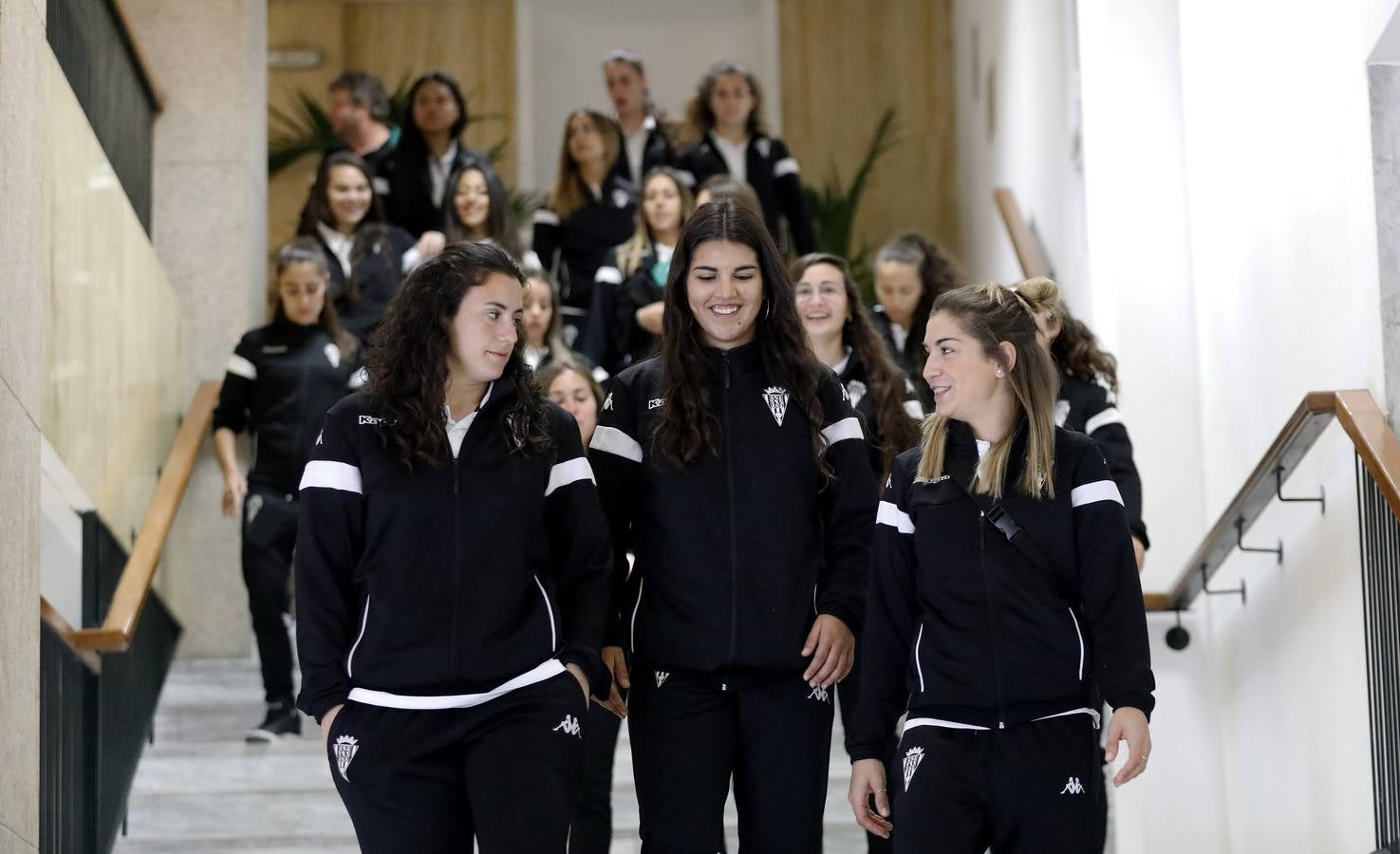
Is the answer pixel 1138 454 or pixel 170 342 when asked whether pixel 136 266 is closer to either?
pixel 170 342

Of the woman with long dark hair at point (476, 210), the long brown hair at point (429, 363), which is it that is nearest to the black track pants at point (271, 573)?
the woman with long dark hair at point (476, 210)

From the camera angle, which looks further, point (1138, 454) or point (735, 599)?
point (1138, 454)

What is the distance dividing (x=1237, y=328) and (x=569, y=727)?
2717mm

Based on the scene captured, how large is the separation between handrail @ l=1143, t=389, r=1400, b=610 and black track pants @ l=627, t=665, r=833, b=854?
113 cm

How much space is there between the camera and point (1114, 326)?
5.69m

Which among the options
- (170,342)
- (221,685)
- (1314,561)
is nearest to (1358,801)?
(1314,561)

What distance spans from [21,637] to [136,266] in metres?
2.84

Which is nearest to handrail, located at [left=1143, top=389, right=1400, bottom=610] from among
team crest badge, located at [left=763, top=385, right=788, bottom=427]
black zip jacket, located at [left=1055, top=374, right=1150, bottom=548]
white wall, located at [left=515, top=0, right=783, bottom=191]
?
black zip jacket, located at [left=1055, top=374, right=1150, bottom=548]

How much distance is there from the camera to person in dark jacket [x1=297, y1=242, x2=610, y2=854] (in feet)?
9.98

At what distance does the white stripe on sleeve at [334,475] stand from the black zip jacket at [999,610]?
918 millimetres

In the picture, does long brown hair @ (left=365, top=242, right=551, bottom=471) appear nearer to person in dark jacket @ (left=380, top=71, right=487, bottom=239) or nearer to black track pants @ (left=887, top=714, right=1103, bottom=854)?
black track pants @ (left=887, top=714, right=1103, bottom=854)

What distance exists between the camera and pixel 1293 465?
167 inches

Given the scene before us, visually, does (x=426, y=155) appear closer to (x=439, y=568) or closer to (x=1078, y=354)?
(x=1078, y=354)

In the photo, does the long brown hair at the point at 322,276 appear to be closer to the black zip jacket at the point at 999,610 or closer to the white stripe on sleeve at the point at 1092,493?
the black zip jacket at the point at 999,610
